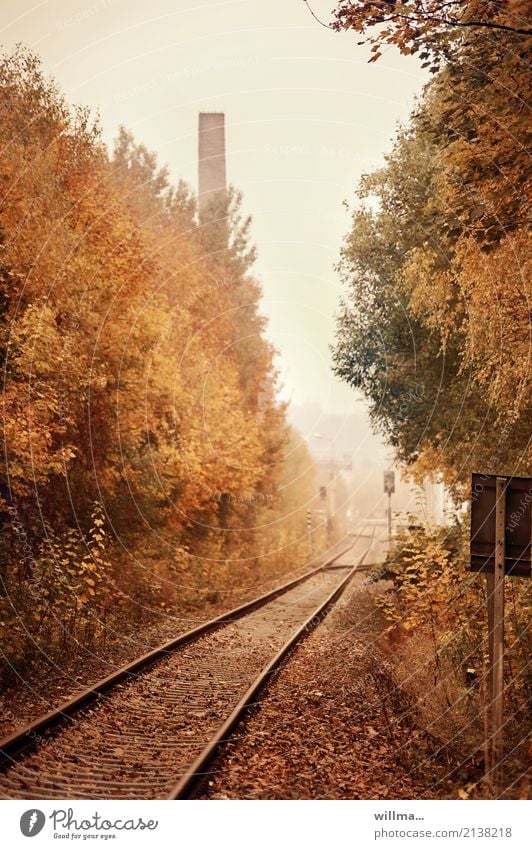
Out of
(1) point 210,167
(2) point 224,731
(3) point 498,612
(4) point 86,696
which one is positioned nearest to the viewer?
(3) point 498,612

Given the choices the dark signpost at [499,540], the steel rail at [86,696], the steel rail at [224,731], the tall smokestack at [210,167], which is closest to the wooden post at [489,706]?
the dark signpost at [499,540]

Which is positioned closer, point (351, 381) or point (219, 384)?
point (351, 381)

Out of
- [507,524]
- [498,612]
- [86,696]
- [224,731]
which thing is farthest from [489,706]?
[86,696]

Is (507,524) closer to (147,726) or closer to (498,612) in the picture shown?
(498,612)

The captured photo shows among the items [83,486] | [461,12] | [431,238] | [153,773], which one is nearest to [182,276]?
[83,486]

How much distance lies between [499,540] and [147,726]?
4.72 metres

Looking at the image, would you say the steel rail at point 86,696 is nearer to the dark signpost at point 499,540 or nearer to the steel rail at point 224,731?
the steel rail at point 224,731

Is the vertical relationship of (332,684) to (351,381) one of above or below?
below

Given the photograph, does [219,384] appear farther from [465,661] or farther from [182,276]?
[465,661]

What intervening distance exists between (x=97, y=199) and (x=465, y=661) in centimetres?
1275

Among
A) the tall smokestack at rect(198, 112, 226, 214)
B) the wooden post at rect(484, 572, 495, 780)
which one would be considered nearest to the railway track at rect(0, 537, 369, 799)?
the wooden post at rect(484, 572, 495, 780)

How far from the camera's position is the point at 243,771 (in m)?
6.65

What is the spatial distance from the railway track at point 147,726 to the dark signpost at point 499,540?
295 cm

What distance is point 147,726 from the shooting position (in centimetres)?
790
